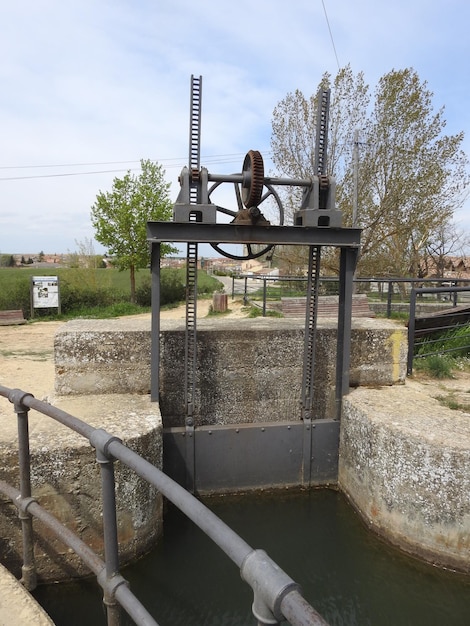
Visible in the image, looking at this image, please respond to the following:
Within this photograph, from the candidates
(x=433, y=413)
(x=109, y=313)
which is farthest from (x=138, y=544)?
(x=109, y=313)

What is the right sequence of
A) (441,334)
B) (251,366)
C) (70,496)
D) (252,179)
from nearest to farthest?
(70,496) → (252,179) → (251,366) → (441,334)

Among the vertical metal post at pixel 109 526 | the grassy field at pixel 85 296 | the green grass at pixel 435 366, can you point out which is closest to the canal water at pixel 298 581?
the vertical metal post at pixel 109 526

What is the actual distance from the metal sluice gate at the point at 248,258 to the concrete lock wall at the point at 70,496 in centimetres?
99

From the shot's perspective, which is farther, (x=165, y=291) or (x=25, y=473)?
(x=165, y=291)

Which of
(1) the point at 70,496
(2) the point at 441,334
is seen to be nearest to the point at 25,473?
(1) the point at 70,496

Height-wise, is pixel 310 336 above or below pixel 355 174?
below

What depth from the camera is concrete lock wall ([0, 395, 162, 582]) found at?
344 centimetres

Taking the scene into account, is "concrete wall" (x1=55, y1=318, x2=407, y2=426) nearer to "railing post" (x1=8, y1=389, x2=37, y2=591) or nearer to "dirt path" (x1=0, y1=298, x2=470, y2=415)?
"dirt path" (x1=0, y1=298, x2=470, y2=415)

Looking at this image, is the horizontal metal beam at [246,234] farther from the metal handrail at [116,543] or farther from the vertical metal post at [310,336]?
the metal handrail at [116,543]

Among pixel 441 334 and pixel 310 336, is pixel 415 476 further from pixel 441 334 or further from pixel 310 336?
pixel 441 334

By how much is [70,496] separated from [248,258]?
2.44m

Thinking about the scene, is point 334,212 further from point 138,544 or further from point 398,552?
point 138,544

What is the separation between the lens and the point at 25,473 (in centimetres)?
265

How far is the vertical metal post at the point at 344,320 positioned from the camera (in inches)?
192
